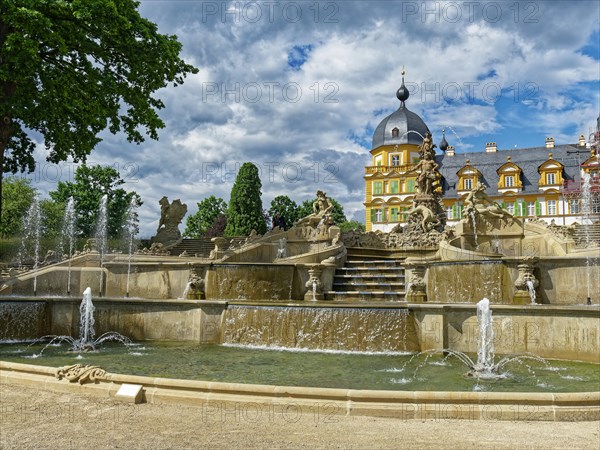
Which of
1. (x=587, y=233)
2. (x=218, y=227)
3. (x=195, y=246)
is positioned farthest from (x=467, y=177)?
(x=195, y=246)

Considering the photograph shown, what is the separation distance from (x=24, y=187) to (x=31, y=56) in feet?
142

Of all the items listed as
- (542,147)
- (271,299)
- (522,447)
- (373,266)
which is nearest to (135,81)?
(271,299)

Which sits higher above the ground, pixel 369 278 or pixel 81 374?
Result: pixel 369 278

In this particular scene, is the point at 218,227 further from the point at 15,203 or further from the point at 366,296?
the point at 366,296

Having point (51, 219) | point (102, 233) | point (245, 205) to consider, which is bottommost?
point (102, 233)

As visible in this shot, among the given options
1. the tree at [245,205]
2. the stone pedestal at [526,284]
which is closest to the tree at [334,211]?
the tree at [245,205]

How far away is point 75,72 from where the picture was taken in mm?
17531

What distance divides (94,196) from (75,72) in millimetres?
44769

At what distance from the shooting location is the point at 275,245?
30.2 metres

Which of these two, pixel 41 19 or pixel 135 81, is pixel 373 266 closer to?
pixel 135 81

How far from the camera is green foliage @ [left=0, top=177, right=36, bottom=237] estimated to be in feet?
159

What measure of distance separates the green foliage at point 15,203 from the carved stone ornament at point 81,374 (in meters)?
44.1

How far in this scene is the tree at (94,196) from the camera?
2295 inches

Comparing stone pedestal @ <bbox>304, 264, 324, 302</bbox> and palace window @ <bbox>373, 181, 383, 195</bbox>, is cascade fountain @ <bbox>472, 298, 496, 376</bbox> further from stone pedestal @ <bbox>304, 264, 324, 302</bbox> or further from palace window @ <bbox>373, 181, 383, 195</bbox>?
palace window @ <bbox>373, 181, 383, 195</bbox>
